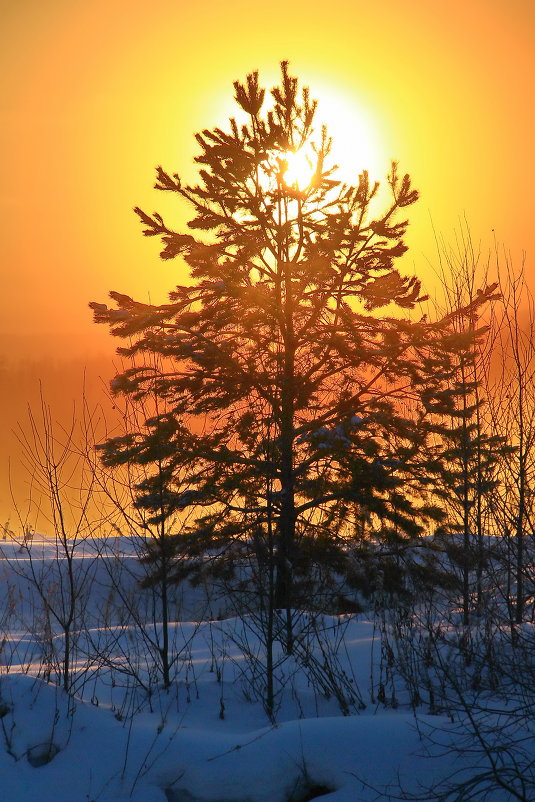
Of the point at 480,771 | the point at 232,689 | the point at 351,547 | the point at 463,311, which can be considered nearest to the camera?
the point at 480,771

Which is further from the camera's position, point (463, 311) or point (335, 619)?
point (463, 311)

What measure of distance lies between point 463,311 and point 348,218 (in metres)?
2.87

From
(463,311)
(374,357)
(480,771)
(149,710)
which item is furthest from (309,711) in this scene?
(463,311)

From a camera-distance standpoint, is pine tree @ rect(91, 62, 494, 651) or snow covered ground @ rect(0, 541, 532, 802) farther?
pine tree @ rect(91, 62, 494, 651)

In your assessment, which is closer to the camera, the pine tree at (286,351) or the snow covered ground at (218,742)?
the snow covered ground at (218,742)

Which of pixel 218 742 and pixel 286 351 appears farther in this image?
pixel 286 351

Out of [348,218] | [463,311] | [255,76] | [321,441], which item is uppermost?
[255,76]

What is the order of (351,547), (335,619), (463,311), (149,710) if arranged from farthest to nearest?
(463,311)
(351,547)
(335,619)
(149,710)

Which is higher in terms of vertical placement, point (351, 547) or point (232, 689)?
point (351, 547)

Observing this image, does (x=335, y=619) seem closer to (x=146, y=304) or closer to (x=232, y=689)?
(x=232, y=689)

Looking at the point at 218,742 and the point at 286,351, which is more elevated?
the point at 286,351

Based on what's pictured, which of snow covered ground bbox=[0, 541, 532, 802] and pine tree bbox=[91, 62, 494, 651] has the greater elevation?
pine tree bbox=[91, 62, 494, 651]

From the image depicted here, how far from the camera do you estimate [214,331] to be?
535 inches

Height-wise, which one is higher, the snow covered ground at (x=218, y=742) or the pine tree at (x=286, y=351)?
the pine tree at (x=286, y=351)
